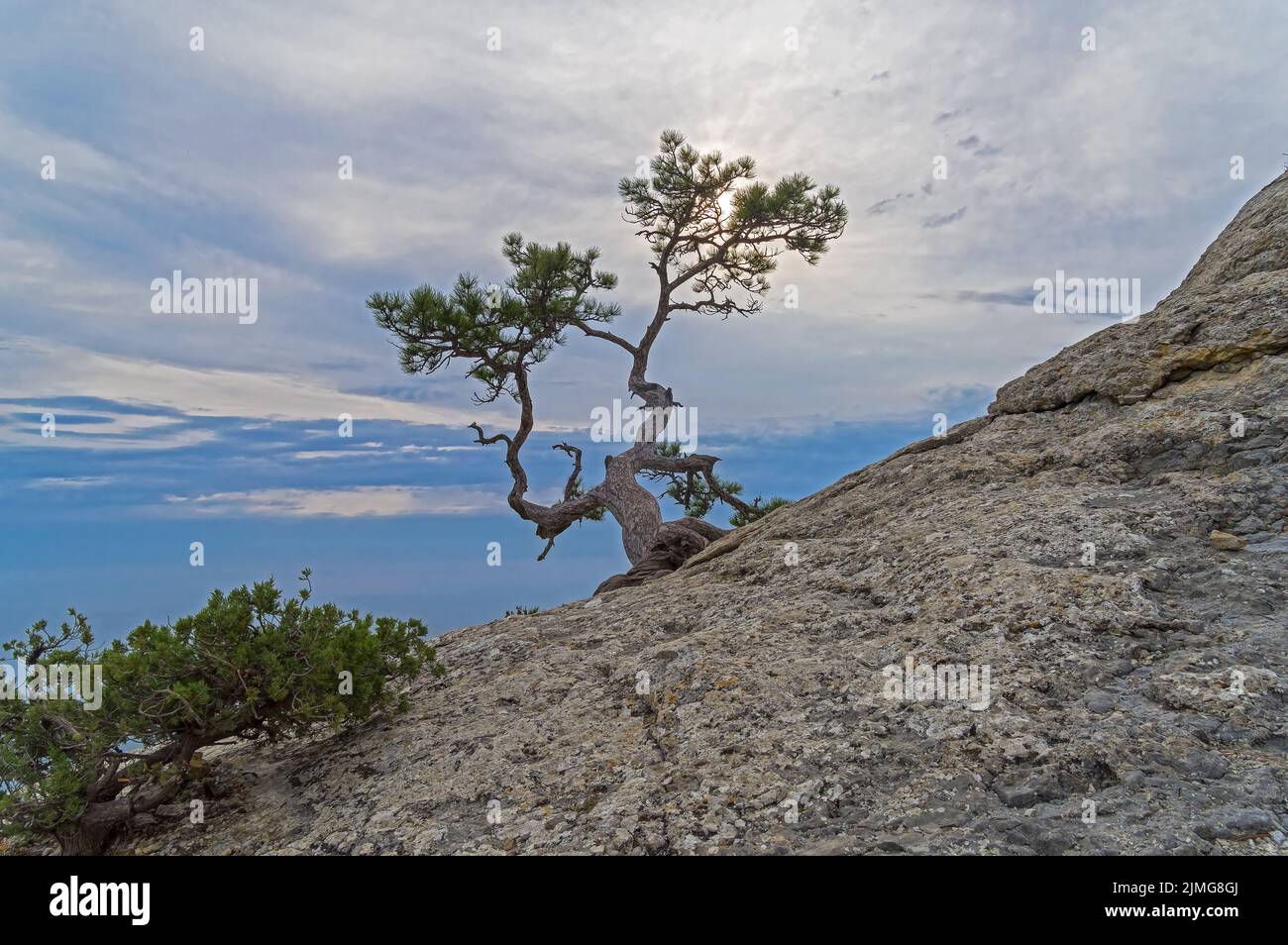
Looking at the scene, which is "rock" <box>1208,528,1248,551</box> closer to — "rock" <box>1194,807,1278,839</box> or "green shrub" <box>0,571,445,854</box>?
"rock" <box>1194,807,1278,839</box>

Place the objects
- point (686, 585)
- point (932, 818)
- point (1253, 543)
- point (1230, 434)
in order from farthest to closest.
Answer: point (686, 585) < point (1230, 434) < point (1253, 543) < point (932, 818)

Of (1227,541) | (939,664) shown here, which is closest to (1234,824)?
(939,664)

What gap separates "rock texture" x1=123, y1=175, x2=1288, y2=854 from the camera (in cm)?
339

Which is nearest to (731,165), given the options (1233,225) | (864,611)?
(1233,225)

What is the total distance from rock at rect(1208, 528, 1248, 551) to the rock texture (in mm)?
28

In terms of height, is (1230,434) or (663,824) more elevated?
(1230,434)

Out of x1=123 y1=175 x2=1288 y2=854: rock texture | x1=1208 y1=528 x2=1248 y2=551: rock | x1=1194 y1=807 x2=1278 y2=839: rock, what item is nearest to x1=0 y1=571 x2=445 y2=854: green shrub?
x1=123 y1=175 x2=1288 y2=854: rock texture

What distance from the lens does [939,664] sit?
4422 millimetres

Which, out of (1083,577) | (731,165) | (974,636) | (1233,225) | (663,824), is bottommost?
(663,824)

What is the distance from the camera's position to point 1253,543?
193 inches

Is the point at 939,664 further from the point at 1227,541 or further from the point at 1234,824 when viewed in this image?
the point at 1227,541

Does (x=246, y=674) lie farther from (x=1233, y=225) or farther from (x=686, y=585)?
(x=1233, y=225)

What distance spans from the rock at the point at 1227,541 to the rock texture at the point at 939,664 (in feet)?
0.09

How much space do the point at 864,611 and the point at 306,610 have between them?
408 centimetres
